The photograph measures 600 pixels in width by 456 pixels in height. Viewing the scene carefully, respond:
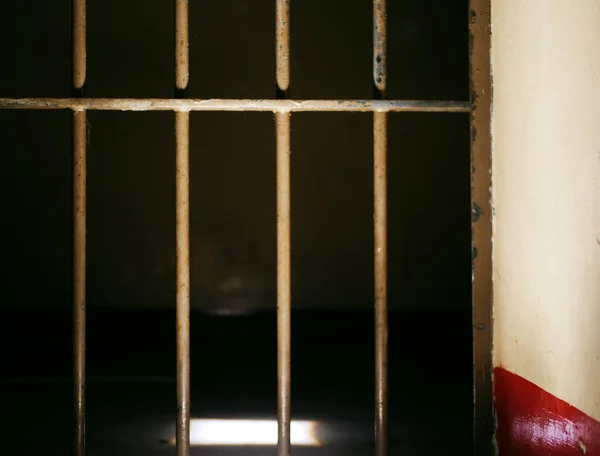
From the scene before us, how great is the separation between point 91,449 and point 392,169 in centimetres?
367

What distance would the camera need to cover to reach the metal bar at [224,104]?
1.09 meters

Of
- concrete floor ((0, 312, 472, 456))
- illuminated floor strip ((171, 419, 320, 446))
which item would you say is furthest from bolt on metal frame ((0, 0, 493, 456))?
illuminated floor strip ((171, 419, 320, 446))

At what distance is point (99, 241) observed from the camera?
19.2 ft

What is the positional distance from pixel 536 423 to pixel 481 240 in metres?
0.34

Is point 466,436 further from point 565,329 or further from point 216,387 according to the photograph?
point 565,329

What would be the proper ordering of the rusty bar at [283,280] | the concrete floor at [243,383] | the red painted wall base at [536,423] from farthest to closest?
the concrete floor at [243,383]
the rusty bar at [283,280]
the red painted wall base at [536,423]

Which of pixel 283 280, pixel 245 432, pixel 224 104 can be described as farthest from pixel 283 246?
pixel 245 432

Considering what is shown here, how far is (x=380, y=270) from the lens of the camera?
3.67ft

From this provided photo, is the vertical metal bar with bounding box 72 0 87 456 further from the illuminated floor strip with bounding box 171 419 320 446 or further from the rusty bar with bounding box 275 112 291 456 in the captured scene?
the illuminated floor strip with bounding box 171 419 320 446

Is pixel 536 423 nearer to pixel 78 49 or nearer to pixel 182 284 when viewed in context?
pixel 182 284

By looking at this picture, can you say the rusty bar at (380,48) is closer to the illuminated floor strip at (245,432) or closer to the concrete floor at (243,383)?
the concrete floor at (243,383)

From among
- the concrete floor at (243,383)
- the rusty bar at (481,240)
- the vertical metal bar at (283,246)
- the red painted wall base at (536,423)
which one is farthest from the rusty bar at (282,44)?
the concrete floor at (243,383)

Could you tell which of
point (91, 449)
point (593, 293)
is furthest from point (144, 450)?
point (593, 293)

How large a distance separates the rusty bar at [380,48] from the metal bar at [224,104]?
0.14ft
